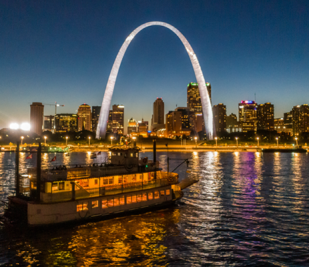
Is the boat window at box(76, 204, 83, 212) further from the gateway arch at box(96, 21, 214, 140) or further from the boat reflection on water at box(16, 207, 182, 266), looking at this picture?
the gateway arch at box(96, 21, 214, 140)

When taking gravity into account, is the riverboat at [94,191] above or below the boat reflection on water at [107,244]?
above

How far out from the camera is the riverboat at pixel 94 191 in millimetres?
21453

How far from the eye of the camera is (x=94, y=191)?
2383cm

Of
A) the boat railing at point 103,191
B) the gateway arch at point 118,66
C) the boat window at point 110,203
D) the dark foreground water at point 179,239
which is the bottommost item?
the dark foreground water at point 179,239

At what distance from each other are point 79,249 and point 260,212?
17.9 metres

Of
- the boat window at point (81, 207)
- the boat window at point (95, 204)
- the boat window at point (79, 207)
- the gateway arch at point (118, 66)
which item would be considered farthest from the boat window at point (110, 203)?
the gateway arch at point (118, 66)

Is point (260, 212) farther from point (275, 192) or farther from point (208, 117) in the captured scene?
point (208, 117)

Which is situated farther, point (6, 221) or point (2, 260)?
point (6, 221)

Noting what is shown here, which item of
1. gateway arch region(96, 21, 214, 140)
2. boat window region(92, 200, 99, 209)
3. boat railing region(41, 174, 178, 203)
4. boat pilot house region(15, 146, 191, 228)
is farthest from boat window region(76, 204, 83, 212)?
gateway arch region(96, 21, 214, 140)

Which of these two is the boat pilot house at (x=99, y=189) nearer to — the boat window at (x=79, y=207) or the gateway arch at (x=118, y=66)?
the boat window at (x=79, y=207)

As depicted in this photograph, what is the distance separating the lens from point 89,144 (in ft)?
450

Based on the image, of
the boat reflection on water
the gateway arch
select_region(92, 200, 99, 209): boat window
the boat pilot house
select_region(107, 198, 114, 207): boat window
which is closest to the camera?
the boat reflection on water

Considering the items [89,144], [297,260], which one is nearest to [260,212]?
[297,260]

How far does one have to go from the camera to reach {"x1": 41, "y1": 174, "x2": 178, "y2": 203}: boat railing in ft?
71.1
